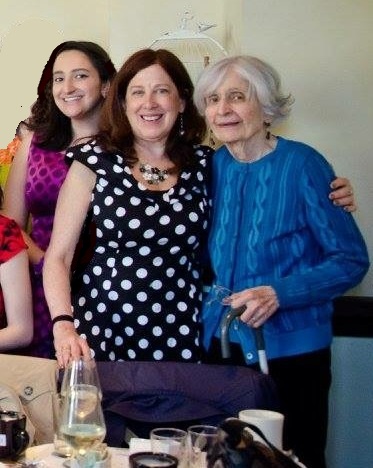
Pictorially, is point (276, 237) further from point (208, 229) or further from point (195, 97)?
point (195, 97)

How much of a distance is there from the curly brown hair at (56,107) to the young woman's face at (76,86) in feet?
0.08

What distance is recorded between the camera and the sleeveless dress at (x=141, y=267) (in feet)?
6.59

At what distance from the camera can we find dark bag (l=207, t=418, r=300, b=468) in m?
1.16

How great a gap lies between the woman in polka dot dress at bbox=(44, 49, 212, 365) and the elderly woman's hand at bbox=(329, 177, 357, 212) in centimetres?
36

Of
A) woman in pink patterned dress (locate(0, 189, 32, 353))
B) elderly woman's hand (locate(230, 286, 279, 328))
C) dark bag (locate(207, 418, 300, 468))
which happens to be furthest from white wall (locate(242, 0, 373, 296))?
dark bag (locate(207, 418, 300, 468))

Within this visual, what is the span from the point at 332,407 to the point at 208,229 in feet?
3.03

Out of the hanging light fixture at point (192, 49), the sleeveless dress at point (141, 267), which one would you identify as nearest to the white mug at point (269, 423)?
the sleeveless dress at point (141, 267)

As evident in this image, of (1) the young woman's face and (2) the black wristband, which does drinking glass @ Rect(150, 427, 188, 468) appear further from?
(1) the young woman's face

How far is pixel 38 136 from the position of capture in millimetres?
2475

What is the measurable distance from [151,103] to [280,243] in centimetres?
52

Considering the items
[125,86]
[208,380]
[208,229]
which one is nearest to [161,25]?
[125,86]

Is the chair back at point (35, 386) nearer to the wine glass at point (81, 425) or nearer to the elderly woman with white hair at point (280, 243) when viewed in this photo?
the wine glass at point (81, 425)

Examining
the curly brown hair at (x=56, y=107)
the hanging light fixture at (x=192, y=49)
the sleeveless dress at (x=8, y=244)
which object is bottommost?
the sleeveless dress at (x=8, y=244)

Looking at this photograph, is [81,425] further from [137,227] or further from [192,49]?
[192,49]
